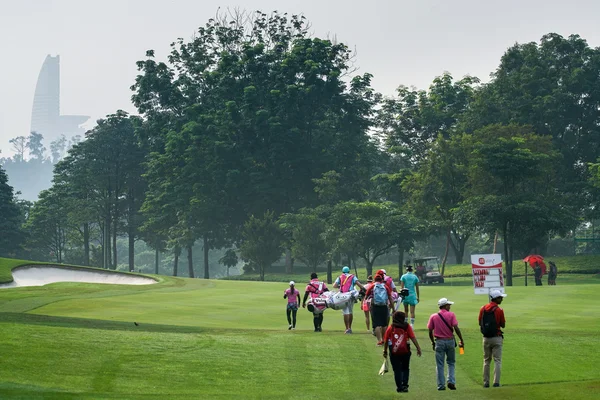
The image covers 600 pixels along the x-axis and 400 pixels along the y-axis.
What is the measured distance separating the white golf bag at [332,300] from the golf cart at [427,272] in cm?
5562

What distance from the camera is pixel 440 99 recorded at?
118125mm

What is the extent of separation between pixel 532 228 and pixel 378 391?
63175mm

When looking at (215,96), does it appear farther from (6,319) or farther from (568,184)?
(6,319)

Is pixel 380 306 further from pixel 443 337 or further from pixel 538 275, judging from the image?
pixel 538 275

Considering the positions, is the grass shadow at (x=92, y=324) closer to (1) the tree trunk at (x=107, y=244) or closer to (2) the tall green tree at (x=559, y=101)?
(2) the tall green tree at (x=559, y=101)

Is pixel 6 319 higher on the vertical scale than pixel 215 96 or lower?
lower

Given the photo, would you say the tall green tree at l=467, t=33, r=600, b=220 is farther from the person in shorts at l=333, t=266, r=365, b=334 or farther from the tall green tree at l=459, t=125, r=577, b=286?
the person in shorts at l=333, t=266, r=365, b=334

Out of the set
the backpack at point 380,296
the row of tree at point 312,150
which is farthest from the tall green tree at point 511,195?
the backpack at point 380,296

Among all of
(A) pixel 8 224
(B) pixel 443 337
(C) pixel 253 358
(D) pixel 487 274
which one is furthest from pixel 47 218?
(B) pixel 443 337

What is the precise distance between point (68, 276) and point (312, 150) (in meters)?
49.4

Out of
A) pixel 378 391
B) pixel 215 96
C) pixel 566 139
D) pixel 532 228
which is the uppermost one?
pixel 215 96

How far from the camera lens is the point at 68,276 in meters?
72.6

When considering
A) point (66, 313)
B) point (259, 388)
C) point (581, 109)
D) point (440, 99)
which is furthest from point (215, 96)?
point (259, 388)

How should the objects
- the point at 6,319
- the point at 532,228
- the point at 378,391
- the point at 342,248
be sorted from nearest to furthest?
the point at 378,391, the point at 6,319, the point at 532,228, the point at 342,248
